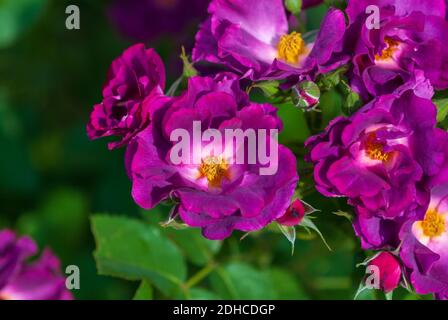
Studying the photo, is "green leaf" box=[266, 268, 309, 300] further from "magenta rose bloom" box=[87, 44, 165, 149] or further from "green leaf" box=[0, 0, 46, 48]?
"green leaf" box=[0, 0, 46, 48]

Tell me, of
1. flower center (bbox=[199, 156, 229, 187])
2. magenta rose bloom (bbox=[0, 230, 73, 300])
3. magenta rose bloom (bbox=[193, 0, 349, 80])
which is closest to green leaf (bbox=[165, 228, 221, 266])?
magenta rose bloom (bbox=[0, 230, 73, 300])

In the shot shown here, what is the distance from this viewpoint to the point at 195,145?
1.97 meters

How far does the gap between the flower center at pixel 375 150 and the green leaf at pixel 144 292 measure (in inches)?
29.8

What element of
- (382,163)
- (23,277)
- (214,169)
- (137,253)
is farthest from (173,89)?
(23,277)

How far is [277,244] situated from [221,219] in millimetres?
984

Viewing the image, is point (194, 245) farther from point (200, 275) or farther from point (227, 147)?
point (227, 147)

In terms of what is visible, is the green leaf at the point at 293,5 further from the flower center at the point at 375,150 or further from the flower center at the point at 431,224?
the flower center at the point at 431,224

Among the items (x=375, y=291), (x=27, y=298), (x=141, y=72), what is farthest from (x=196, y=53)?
(x=27, y=298)

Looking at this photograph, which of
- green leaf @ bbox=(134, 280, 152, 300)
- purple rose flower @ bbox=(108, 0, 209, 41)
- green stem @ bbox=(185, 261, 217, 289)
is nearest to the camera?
green leaf @ bbox=(134, 280, 152, 300)

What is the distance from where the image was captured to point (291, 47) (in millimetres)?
2143

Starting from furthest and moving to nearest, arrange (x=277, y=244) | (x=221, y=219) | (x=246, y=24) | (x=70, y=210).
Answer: (x=70, y=210)
(x=277, y=244)
(x=246, y=24)
(x=221, y=219)

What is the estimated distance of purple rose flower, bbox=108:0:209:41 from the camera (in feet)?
12.8

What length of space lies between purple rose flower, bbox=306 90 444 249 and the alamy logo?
10 centimetres

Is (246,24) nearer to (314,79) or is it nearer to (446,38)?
(314,79)
